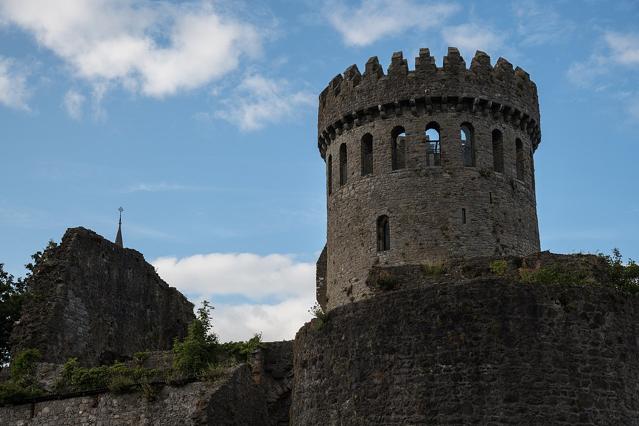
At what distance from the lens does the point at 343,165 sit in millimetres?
36469

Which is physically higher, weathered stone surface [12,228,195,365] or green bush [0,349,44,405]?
weathered stone surface [12,228,195,365]

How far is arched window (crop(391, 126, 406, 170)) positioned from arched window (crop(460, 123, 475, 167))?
2070 mm

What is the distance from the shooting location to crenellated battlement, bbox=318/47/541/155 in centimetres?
3509

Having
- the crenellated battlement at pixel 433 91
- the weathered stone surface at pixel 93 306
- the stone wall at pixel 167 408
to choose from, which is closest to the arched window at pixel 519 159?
the crenellated battlement at pixel 433 91

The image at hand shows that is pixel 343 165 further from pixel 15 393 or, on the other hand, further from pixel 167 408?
pixel 15 393

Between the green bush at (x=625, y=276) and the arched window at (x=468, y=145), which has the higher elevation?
the arched window at (x=468, y=145)

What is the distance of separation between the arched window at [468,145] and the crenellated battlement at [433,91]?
0.67 metres

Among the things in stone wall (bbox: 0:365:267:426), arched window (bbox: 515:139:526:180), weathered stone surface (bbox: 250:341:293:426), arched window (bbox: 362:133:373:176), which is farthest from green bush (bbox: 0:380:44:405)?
arched window (bbox: 515:139:526:180)

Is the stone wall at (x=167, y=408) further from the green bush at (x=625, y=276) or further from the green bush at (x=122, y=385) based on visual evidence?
the green bush at (x=625, y=276)

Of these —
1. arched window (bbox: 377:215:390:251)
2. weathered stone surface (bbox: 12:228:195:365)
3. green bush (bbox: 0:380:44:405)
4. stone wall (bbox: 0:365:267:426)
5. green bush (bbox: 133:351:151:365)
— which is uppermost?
arched window (bbox: 377:215:390:251)

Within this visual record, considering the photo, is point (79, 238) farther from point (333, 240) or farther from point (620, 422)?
point (620, 422)

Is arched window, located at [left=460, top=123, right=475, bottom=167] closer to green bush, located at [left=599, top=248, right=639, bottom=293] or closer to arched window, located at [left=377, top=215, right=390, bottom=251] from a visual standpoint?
arched window, located at [left=377, top=215, right=390, bottom=251]

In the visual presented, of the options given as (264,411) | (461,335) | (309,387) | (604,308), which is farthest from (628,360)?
(264,411)

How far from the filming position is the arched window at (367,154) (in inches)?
1395
